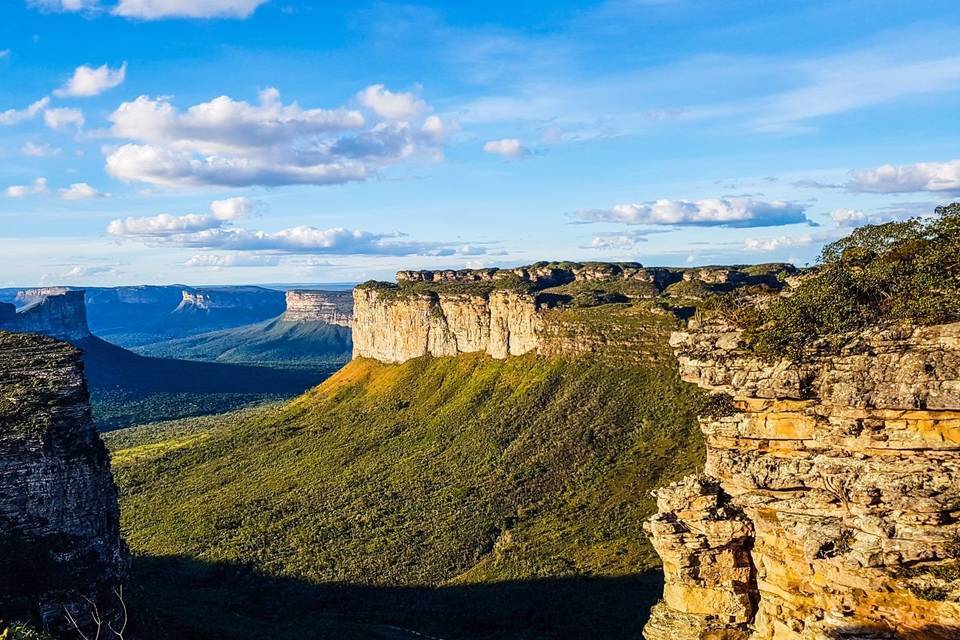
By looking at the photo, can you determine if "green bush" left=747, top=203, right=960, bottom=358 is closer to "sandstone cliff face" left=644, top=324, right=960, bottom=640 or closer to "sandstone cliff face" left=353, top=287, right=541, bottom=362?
"sandstone cliff face" left=644, top=324, right=960, bottom=640

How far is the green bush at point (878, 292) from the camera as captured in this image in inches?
777

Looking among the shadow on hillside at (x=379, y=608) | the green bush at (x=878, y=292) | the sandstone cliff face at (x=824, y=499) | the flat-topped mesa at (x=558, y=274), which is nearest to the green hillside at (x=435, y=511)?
the shadow on hillside at (x=379, y=608)

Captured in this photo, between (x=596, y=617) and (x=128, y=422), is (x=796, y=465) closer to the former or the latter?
(x=596, y=617)

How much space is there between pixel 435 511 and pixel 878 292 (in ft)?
184

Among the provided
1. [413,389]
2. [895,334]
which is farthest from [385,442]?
[895,334]

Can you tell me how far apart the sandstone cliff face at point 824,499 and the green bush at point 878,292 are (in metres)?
0.68

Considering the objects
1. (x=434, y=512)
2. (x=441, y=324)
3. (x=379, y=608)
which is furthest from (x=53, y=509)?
(x=441, y=324)

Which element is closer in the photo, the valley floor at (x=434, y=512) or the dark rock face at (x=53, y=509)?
the dark rock face at (x=53, y=509)

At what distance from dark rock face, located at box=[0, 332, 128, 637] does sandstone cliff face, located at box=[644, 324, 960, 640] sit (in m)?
27.9

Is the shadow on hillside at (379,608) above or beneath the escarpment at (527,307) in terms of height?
beneath

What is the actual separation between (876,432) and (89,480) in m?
35.1

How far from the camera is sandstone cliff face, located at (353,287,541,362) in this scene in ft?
336

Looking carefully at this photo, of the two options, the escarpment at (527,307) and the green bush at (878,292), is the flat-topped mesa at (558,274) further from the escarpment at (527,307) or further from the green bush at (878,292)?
the green bush at (878,292)

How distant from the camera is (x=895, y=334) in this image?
19297mm
